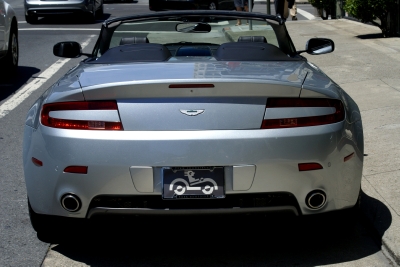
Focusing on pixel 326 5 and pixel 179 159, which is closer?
pixel 179 159

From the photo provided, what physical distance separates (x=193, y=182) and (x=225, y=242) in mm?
901

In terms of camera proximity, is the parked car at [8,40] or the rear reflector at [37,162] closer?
the rear reflector at [37,162]

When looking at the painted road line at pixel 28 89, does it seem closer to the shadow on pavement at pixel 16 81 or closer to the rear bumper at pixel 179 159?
the shadow on pavement at pixel 16 81

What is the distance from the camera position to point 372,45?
47.9 ft

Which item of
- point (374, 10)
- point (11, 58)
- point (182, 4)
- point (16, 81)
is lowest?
point (182, 4)

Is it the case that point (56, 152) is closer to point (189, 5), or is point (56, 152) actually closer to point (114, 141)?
point (114, 141)

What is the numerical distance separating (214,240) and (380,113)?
3.95 metres

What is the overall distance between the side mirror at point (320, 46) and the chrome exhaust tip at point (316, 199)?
1.86 metres

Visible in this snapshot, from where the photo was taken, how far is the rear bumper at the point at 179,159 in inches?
153

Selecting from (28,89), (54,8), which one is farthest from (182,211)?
(54,8)

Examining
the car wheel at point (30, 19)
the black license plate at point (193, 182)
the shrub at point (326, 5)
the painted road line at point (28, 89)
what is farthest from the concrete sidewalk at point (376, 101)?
the car wheel at point (30, 19)

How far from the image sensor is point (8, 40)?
11266 mm

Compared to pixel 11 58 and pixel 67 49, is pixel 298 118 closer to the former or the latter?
pixel 67 49

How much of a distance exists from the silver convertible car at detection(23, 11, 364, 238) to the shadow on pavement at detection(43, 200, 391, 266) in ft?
0.52
